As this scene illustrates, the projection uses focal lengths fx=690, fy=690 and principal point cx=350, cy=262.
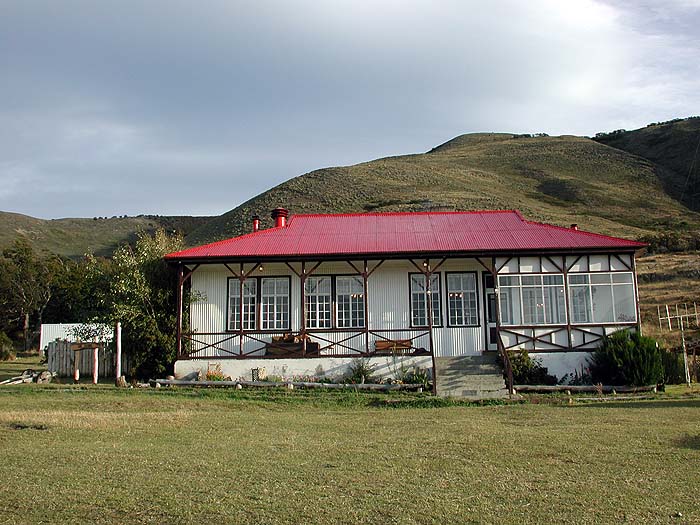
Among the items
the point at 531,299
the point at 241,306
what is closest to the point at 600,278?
the point at 531,299

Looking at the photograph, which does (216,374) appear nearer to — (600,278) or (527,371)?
(527,371)

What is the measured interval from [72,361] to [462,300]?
43.3ft

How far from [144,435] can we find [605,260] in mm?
15821

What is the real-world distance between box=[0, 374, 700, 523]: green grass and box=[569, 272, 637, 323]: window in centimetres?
557

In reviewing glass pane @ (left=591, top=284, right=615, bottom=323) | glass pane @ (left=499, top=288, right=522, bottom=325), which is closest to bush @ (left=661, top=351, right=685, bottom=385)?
glass pane @ (left=591, top=284, right=615, bottom=323)

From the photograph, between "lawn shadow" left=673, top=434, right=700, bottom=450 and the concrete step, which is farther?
the concrete step

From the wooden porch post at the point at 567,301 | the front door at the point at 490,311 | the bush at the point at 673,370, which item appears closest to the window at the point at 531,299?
the wooden porch post at the point at 567,301

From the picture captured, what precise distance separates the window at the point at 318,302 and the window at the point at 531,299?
5.68m

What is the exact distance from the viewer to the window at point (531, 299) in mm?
22156

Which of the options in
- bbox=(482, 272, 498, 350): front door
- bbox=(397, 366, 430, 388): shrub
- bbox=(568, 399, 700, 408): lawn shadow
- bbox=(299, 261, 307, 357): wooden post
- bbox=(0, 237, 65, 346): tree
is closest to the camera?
bbox=(568, 399, 700, 408): lawn shadow

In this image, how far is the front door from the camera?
22406mm

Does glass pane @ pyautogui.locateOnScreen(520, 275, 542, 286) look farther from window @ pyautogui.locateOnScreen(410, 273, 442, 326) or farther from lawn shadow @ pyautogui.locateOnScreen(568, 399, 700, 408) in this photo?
lawn shadow @ pyautogui.locateOnScreen(568, 399, 700, 408)

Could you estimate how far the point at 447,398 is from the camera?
59.1 ft

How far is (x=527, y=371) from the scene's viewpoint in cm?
2102
